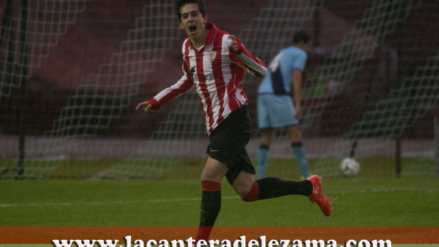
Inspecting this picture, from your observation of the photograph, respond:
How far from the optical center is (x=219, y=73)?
396 centimetres

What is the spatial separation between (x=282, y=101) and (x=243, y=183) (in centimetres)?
388

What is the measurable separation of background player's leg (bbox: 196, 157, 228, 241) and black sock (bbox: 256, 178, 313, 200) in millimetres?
474

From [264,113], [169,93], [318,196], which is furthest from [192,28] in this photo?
[264,113]

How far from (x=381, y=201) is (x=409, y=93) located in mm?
4199

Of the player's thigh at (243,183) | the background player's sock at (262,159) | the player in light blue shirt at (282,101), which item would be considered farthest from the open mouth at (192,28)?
the background player's sock at (262,159)

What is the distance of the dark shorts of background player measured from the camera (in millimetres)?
3789

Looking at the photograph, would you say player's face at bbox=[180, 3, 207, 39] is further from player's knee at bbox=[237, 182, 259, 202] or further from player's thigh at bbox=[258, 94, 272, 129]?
player's thigh at bbox=[258, 94, 272, 129]

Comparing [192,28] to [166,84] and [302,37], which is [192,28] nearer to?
[302,37]

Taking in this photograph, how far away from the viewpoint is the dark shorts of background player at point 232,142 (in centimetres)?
379

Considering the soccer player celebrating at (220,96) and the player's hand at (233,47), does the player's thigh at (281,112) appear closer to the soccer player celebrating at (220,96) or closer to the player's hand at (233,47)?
the soccer player celebrating at (220,96)

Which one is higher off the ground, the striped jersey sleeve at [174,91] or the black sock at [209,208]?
the striped jersey sleeve at [174,91]

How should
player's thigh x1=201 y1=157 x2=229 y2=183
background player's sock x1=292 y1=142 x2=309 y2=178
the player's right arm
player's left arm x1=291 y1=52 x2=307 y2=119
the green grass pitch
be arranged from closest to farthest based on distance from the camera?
player's thigh x1=201 y1=157 x2=229 y2=183 < the player's right arm < the green grass pitch < player's left arm x1=291 y1=52 x2=307 y2=119 < background player's sock x1=292 y1=142 x2=309 y2=178

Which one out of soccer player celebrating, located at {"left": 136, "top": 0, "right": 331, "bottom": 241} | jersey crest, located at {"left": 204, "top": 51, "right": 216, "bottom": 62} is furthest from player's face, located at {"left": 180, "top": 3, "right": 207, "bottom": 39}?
jersey crest, located at {"left": 204, "top": 51, "right": 216, "bottom": 62}

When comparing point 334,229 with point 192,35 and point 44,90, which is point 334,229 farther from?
point 44,90
